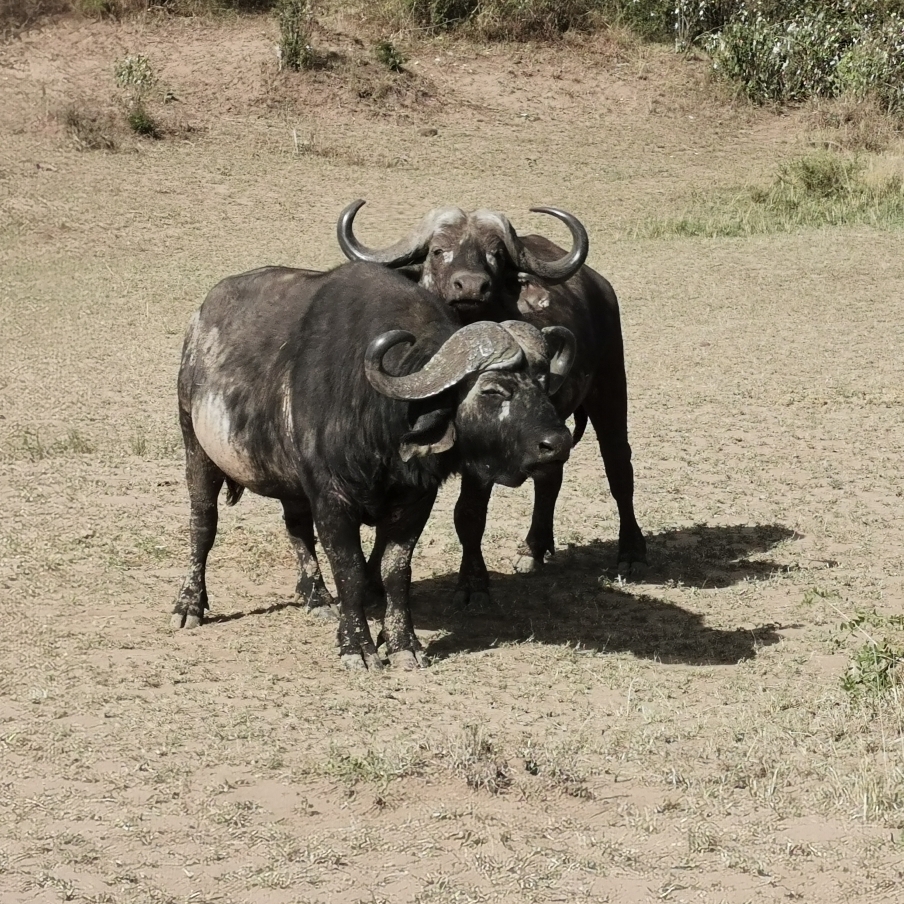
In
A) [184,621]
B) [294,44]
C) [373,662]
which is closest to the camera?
[373,662]

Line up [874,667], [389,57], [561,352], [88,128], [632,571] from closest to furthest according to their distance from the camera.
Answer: [874,667] < [561,352] < [632,571] < [88,128] < [389,57]

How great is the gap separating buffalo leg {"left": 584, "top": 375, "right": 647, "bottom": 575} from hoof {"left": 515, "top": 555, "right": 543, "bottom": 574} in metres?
0.45

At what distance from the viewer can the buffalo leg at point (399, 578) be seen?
680cm

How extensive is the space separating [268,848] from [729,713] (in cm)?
211

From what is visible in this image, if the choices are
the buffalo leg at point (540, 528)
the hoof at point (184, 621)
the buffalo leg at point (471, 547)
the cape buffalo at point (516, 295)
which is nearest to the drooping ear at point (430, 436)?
the cape buffalo at point (516, 295)

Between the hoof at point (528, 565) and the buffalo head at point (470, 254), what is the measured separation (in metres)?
1.61

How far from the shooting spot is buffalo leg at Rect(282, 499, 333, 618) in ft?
25.0

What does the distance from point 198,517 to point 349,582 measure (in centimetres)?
125

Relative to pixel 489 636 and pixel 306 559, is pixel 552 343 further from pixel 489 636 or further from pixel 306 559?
pixel 306 559

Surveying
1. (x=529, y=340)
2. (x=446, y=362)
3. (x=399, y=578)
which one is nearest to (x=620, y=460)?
(x=399, y=578)

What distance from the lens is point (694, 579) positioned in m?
8.34

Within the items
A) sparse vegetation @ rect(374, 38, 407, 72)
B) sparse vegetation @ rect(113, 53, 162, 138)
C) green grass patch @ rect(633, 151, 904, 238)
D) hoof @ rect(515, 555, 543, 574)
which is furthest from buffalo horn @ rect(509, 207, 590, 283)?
sparse vegetation @ rect(374, 38, 407, 72)

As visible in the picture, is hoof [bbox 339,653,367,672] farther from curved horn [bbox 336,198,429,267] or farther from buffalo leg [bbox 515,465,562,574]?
curved horn [bbox 336,198,429,267]

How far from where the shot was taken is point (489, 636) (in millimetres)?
7312
